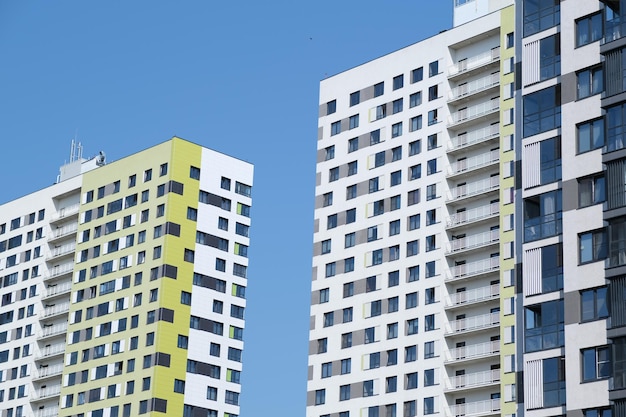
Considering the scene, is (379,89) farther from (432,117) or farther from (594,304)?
(594,304)

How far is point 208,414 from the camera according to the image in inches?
5037

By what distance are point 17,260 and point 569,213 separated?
92.7 metres

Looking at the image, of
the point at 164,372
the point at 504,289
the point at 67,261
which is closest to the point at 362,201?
the point at 504,289

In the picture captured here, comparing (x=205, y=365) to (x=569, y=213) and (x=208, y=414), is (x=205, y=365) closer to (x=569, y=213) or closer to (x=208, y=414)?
(x=208, y=414)

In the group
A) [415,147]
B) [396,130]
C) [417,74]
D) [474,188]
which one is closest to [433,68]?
[417,74]

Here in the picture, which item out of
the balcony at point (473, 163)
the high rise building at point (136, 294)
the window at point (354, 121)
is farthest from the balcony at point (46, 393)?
the balcony at point (473, 163)

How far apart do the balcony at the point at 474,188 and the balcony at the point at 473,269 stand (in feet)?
18.5

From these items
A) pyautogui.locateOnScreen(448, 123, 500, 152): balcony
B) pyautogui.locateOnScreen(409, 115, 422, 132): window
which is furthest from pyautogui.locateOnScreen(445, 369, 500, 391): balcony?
pyautogui.locateOnScreen(409, 115, 422, 132): window

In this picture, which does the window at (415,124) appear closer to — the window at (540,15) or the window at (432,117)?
the window at (432,117)

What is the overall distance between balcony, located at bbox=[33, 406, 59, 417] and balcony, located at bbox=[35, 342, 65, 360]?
18.2ft

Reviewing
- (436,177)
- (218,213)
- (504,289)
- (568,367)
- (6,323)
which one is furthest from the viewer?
(6,323)

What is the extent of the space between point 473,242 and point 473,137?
9.27 m

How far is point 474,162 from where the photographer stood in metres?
108

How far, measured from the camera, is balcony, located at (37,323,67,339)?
5418 inches
